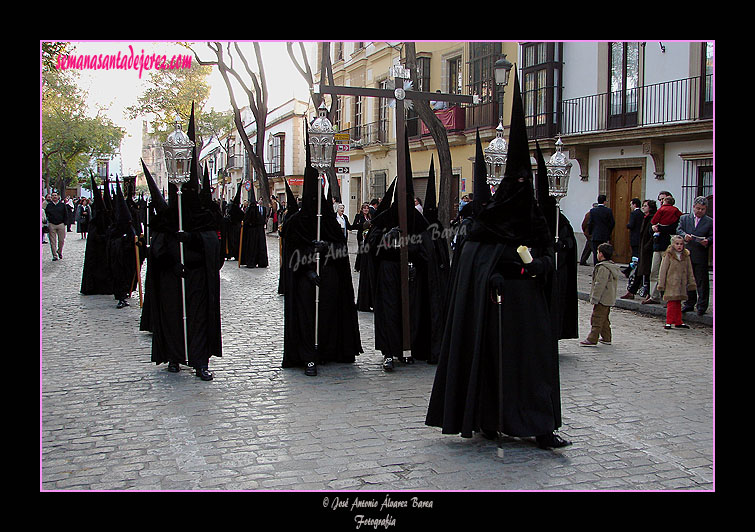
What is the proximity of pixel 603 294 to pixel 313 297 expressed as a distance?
3786mm

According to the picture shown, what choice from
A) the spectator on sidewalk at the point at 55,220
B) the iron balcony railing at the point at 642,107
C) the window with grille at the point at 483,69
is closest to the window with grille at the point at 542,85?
the iron balcony railing at the point at 642,107

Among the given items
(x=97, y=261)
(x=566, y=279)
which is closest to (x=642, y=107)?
(x=566, y=279)

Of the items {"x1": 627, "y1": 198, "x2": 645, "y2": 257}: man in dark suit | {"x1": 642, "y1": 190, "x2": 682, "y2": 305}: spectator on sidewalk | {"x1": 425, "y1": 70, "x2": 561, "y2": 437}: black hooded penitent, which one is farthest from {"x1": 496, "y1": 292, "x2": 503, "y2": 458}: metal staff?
{"x1": 627, "y1": 198, "x2": 645, "y2": 257}: man in dark suit

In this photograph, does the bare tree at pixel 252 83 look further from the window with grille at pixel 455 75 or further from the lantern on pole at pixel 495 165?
the lantern on pole at pixel 495 165

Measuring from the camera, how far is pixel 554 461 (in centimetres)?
516

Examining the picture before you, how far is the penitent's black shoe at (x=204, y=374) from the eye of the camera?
754 cm

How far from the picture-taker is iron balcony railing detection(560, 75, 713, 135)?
58.4 ft

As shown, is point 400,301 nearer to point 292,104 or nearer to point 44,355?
point 44,355

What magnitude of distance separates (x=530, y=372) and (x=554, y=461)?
24.4 inches

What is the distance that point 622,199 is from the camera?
67.8ft

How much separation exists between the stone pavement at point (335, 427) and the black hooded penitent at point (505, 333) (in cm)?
26

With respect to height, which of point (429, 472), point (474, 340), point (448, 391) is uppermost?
point (474, 340)

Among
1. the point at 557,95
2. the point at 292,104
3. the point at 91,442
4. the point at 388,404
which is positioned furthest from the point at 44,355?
the point at 292,104

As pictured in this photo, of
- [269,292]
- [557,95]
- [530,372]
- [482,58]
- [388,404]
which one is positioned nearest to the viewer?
[530,372]
